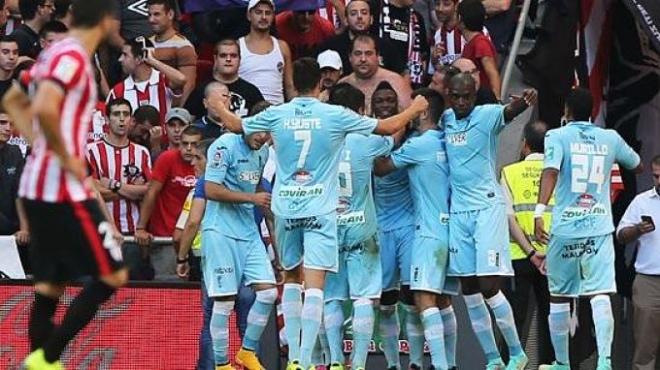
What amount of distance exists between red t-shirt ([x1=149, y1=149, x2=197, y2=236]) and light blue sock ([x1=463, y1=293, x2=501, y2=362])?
2.98 metres

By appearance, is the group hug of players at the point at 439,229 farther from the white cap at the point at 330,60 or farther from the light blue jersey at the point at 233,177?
the white cap at the point at 330,60

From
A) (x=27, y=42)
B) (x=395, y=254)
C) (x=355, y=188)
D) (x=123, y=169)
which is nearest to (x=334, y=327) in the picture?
(x=395, y=254)

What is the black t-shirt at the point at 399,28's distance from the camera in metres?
19.1

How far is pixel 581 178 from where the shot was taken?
15.5 meters

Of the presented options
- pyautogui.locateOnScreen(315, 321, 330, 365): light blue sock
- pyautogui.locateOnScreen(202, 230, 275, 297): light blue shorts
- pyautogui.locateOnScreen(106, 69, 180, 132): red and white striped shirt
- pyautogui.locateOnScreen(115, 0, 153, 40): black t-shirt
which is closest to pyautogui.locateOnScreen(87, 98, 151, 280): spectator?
pyautogui.locateOnScreen(106, 69, 180, 132): red and white striped shirt

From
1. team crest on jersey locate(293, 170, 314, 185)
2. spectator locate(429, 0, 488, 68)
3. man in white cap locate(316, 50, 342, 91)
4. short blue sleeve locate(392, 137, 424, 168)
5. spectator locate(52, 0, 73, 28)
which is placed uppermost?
spectator locate(52, 0, 73, 28)

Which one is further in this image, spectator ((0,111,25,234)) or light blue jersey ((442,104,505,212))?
spectator ((0,111,25,234))

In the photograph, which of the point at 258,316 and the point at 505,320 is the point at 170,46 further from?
the point at 505,320

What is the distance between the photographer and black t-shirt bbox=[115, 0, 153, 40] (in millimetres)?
19797

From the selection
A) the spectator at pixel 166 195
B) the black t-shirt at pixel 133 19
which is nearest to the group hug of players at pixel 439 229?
the spectator at pixel 166 195

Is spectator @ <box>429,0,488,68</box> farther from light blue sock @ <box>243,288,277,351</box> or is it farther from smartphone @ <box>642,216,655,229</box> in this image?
light blue sock @ <box>243,288,277,351</box>

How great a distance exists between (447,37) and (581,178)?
3957 mm

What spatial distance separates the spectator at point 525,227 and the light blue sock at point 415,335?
4.32 feet

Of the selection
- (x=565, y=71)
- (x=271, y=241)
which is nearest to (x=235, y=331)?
(x=271, y=241)
